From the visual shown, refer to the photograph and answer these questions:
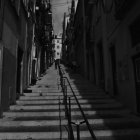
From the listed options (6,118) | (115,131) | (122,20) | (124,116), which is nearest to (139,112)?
(124,116)

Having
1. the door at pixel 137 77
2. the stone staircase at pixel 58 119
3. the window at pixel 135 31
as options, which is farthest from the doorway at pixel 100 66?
the window at pixel 135 31

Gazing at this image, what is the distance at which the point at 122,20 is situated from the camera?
6207mm

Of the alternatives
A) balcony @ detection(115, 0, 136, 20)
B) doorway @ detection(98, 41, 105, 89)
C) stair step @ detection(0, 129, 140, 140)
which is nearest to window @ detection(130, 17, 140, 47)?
balcony @ detection(115, 0, 136, 20)

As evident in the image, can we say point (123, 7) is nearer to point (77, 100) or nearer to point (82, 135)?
point (77, 100)

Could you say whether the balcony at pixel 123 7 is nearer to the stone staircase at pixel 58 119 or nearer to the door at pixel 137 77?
the door at pixel 137 77

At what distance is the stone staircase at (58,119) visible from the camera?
412 centimetres

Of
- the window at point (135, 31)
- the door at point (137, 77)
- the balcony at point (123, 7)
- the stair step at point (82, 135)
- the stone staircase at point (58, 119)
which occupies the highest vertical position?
the balcony at point (123, 7)

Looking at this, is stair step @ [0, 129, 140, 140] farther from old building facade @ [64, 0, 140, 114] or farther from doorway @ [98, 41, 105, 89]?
doorway @ [98, 41, 105, 89]

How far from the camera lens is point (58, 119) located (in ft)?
16.5

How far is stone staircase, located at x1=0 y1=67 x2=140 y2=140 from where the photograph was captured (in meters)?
4.12

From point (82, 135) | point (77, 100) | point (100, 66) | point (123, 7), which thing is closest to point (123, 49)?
point (123, 7)

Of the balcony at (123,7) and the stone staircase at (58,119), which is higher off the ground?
the balcony at (123,7)

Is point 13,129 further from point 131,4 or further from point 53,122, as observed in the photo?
point 131,4

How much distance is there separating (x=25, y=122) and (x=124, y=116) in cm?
325
